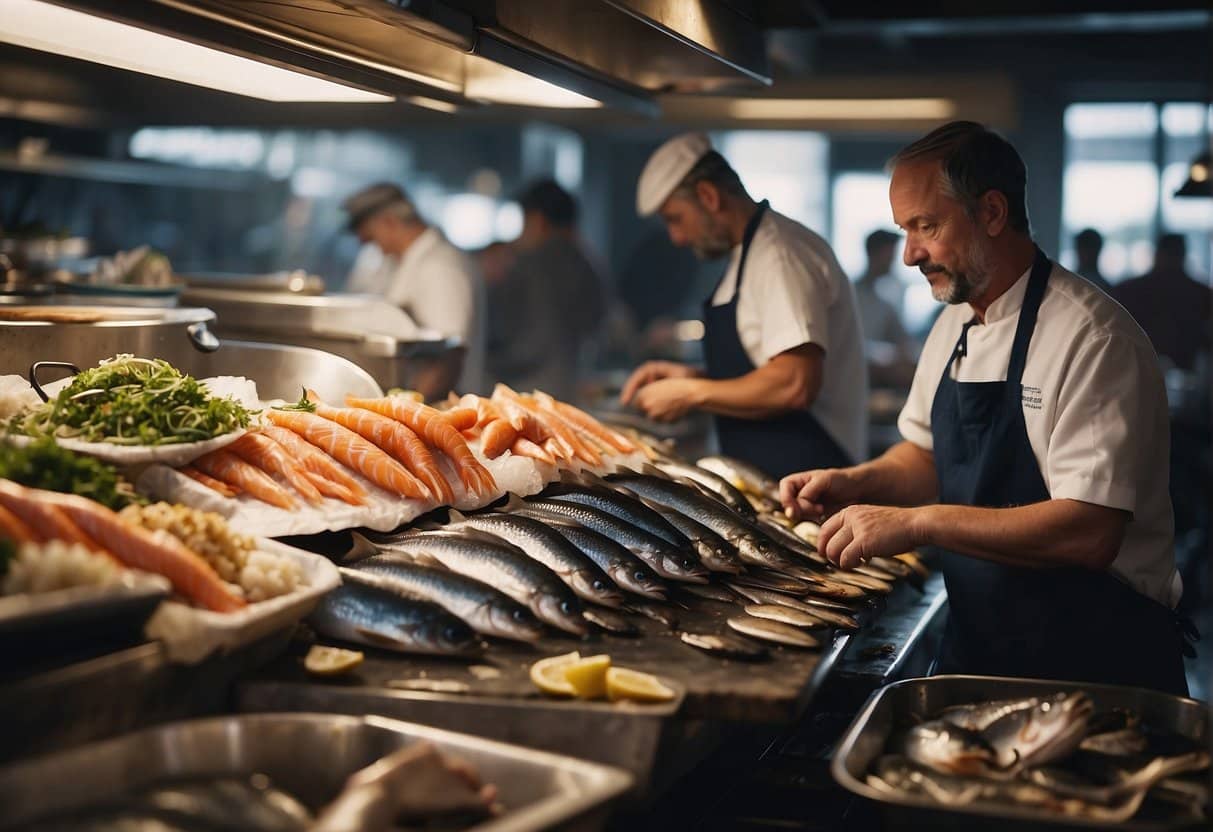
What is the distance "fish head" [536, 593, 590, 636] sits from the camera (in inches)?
96.4

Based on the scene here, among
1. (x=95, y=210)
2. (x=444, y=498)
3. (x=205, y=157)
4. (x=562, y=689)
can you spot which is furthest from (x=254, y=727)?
(x=205, y=157)

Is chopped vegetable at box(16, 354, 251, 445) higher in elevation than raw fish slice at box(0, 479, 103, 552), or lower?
higher

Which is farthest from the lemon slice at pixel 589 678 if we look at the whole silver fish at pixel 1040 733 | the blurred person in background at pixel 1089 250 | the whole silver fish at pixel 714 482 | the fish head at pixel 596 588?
the blurred person in background at pixel 1089 250

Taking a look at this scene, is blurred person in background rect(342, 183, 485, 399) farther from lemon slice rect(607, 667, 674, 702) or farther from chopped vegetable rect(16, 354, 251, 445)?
lemon slice rect(607, 667, 674, 702)

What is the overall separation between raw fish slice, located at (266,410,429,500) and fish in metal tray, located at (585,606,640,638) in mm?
580

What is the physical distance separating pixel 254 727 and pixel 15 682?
319 millimetres

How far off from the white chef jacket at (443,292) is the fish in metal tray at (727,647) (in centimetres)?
411

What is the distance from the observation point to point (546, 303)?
8.74m

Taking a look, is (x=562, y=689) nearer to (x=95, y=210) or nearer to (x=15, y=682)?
(x=15, y=682)

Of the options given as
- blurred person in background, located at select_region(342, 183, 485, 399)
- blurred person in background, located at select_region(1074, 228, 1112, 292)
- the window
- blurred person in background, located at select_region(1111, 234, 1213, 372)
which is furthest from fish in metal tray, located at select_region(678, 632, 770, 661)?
the window

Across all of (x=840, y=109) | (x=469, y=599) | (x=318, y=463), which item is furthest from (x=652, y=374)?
(x=840, y=109)

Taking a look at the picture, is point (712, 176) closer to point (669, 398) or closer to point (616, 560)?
point (669, 398)

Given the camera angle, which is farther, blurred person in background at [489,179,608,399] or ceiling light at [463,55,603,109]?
blurred person in background at [489,179,608,399]

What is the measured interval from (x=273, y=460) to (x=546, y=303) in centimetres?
604
